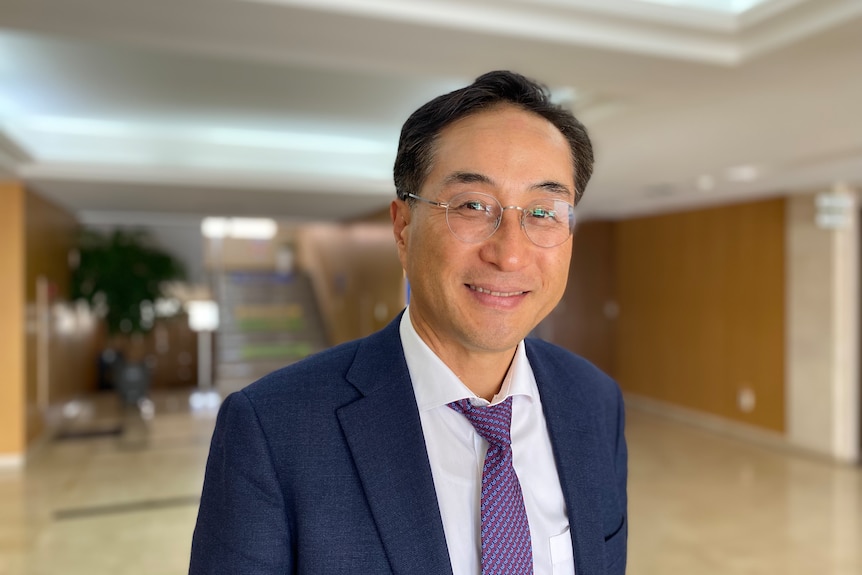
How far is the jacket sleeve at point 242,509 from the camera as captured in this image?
0.98 m

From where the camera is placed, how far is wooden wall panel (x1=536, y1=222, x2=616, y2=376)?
1157cm

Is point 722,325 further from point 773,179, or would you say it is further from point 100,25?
point 100,25

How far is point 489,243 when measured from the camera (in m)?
1.06

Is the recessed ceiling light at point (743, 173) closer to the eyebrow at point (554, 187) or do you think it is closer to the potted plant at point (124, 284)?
the eyebrow at point (554, 187)

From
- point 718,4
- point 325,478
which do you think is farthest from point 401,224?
point 718,4

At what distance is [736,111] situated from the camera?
4.57m

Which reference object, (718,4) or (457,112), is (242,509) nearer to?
(457,112)

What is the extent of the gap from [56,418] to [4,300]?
2.34 meters

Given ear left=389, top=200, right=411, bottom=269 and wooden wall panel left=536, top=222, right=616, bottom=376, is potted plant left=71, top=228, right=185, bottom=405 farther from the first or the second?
ear left=389, top=200, right=411, bottom=269

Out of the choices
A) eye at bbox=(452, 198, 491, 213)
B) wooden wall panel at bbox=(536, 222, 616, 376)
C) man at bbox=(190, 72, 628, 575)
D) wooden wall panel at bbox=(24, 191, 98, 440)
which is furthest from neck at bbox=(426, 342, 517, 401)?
wooden wall panel at bbox=(536, 222, 616, 376)

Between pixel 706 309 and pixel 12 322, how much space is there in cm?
871

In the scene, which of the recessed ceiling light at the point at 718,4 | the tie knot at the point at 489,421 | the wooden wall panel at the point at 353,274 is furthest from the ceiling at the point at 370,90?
the tie knot at the point at 489,421

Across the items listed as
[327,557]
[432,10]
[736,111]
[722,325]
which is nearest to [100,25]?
[432,10]

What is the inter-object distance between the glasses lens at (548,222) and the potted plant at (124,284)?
10761mm
